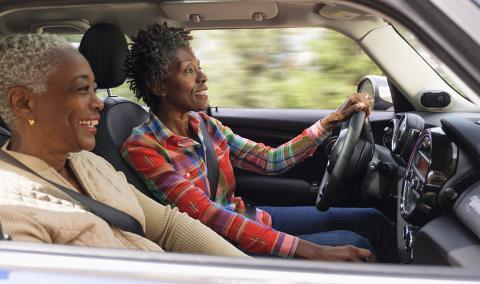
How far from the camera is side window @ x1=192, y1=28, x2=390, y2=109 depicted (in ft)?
11.3

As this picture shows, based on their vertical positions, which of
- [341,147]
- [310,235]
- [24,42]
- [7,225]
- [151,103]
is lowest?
[310,235]

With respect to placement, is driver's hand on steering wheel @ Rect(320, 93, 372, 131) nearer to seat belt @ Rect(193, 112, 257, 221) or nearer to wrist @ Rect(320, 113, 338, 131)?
wrist @ Rect(320, 113, 338, 131)

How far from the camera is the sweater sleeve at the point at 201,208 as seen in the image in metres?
2.03

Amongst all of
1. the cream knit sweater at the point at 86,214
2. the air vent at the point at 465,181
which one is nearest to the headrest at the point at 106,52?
the cream knit sweater at the point at 86,214

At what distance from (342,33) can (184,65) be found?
789 mm

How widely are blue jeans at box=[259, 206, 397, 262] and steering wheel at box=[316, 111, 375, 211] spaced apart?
63 mm

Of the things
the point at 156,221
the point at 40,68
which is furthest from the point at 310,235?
the point at 40,68

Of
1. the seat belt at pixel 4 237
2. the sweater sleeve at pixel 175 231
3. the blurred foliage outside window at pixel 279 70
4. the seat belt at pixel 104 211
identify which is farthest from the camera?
the blurred foliage outside window at pixel 279 70

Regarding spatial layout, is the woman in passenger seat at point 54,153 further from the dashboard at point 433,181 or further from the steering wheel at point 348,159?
the steering wheel at point 348,159

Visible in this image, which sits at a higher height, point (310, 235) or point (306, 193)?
point (310, 235)

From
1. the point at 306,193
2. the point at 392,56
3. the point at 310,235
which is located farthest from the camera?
the point at 306,193

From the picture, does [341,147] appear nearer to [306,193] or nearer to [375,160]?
[375,160]

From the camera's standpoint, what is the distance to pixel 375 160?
8.19 ft

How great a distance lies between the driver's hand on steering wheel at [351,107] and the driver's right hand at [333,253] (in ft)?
2.01
